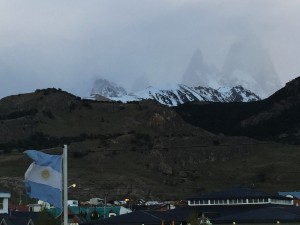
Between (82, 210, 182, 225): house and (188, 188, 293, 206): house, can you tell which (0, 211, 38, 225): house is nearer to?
(82, 210, 182, 225): house

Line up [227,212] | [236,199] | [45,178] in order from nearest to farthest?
[45,178], [227,212], [236,199]

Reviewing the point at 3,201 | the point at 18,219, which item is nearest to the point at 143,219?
the point at 18,219

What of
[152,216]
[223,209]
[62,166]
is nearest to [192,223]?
[152,216]

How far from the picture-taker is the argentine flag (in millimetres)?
23156

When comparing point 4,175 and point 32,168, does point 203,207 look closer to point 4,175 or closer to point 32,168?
point 32,168

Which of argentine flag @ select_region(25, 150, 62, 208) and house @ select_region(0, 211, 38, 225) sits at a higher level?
argentine flag @ select_region(25, 150, 62, 208)

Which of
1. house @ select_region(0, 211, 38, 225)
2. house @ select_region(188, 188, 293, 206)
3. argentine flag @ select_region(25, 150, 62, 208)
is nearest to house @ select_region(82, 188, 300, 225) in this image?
house @ select_region(188, 188, 293, 206)

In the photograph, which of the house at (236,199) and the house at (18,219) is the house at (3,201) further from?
the house at (236,199)

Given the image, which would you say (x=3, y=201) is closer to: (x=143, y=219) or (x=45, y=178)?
(x=143, y=219)

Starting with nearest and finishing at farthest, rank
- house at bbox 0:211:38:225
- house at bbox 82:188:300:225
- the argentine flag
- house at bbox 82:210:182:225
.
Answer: the argentine flag, house at bbox 82:188:300:225, house at bbox 82:210:182:225, house at bbox 0:211:38:225

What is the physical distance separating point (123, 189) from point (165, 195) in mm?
11100

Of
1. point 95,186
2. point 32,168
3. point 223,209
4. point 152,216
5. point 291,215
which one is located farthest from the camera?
point 95,186

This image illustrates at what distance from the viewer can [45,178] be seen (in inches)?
911

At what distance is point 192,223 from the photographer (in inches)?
2441
